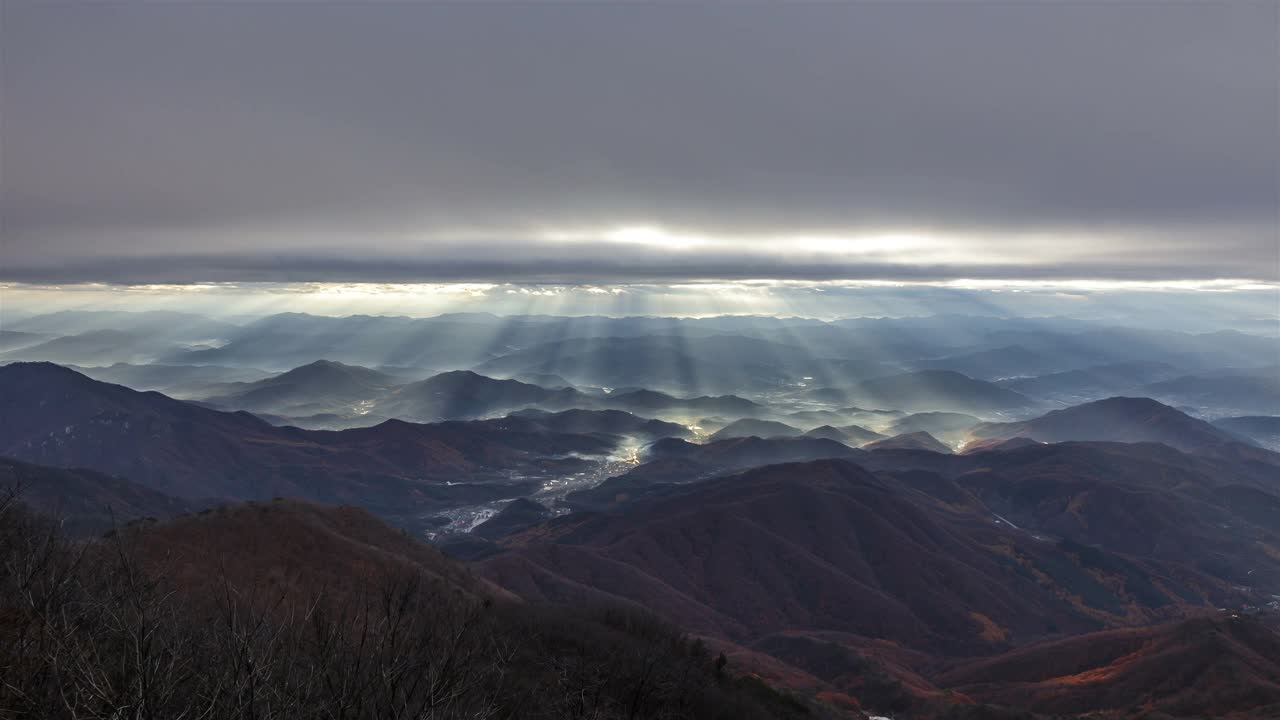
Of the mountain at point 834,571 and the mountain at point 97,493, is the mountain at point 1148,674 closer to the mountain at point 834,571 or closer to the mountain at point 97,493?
the mountain at point 834,571

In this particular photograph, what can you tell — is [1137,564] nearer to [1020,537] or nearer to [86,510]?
[1020,537]

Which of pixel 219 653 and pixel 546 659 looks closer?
pixel 219 653

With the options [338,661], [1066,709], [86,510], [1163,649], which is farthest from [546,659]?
[86,510]

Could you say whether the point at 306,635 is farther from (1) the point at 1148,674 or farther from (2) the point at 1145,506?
(2) the point at 1145,506

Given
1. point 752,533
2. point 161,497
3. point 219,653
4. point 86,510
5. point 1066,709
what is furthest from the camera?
point 161,497

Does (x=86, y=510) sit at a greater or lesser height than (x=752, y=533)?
greater

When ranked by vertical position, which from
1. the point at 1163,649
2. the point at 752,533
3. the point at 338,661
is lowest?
the point at 752,533

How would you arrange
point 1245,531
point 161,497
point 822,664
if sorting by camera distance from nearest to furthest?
point 822,664 → point 161,497 → point 1245,531

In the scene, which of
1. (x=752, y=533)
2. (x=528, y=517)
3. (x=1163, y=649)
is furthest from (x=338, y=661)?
(x=528, y=517)

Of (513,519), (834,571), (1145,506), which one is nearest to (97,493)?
(513,519)
